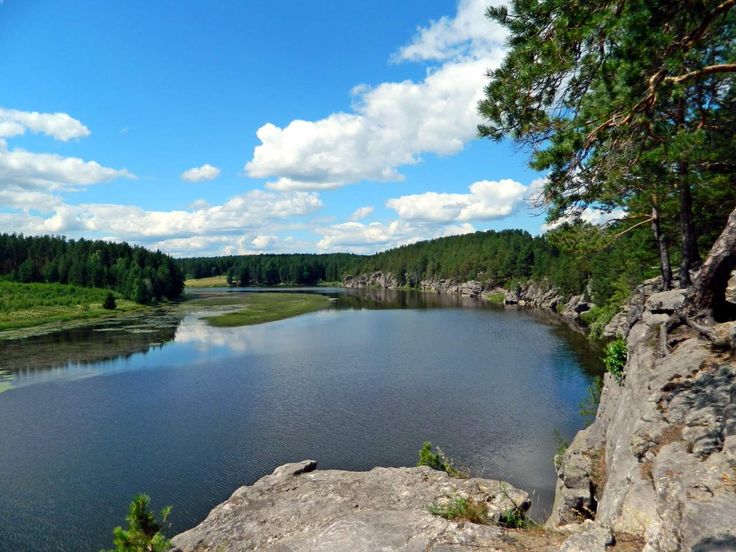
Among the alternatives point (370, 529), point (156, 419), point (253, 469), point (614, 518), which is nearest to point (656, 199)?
point (614, 518)

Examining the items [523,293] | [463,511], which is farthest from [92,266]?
[463,511]

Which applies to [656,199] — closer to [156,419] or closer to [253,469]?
[253,469]

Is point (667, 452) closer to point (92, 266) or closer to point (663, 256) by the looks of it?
point (663, 256)

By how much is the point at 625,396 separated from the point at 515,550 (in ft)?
23.8

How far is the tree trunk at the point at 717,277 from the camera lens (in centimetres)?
1151

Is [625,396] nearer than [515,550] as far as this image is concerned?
No

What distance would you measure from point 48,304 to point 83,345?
4351 centimetres

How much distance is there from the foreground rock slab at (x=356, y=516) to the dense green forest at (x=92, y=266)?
109229 millimetres

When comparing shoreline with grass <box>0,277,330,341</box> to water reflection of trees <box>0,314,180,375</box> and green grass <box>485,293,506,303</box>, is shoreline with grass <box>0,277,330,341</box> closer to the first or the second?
water reflection of trees <box>0,314,180,375</box>

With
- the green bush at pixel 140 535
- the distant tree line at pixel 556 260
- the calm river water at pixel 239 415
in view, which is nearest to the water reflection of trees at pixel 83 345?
the calm river water at pixel 239 415

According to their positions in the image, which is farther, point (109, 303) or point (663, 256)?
point (109, 303)

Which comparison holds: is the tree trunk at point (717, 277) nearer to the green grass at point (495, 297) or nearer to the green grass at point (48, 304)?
the green grass at point (48, 304)

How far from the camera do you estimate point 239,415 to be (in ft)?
102

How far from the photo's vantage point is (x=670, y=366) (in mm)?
11633
